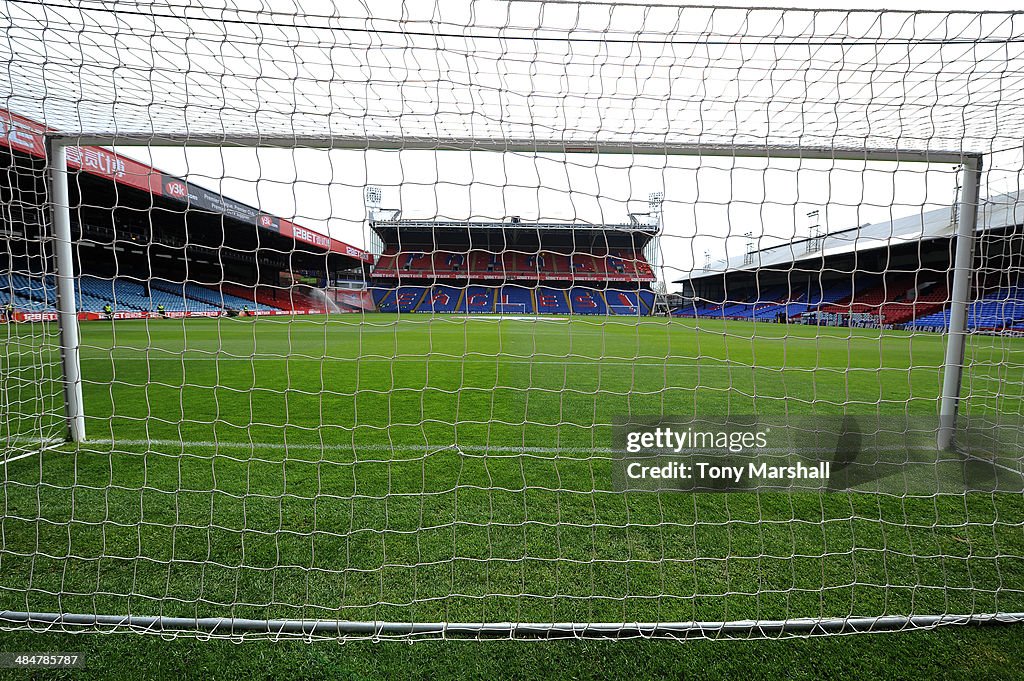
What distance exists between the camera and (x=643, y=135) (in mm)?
2252

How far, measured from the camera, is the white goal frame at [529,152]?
1456 mm

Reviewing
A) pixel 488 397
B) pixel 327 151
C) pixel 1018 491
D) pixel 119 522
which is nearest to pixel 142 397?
pixel 119 522

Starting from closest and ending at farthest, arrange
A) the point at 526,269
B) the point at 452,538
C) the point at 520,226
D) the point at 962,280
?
Answer: the point at 452,538, the point at 520,226, the point at 962,280, the point at 526,269

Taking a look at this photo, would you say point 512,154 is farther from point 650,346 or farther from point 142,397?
point 650,346

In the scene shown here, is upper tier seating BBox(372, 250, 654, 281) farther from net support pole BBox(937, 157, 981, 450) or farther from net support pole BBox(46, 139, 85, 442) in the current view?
net support pole BBox(46, 139, 85, 442)

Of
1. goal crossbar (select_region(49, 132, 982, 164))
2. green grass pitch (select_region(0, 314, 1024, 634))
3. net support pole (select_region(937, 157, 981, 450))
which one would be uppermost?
goal crossbar (select_region(49, 132, 982, 164))

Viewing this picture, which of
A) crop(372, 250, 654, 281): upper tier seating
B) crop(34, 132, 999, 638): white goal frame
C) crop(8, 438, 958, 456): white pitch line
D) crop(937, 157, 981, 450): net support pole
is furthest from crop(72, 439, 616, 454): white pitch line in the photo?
crop(937, 157, 981, 450): net support pole

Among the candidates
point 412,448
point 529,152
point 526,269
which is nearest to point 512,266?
point 526,269

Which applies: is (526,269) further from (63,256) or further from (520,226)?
(63,256)

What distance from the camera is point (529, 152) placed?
6.59ft

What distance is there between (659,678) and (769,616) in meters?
0.51

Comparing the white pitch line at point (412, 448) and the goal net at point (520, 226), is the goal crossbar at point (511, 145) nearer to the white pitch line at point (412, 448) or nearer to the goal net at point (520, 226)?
the goal net at point (520, 226)

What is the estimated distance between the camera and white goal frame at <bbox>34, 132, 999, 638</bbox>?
146cm

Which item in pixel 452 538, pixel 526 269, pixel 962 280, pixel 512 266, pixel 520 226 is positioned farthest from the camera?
pixel 512 266
